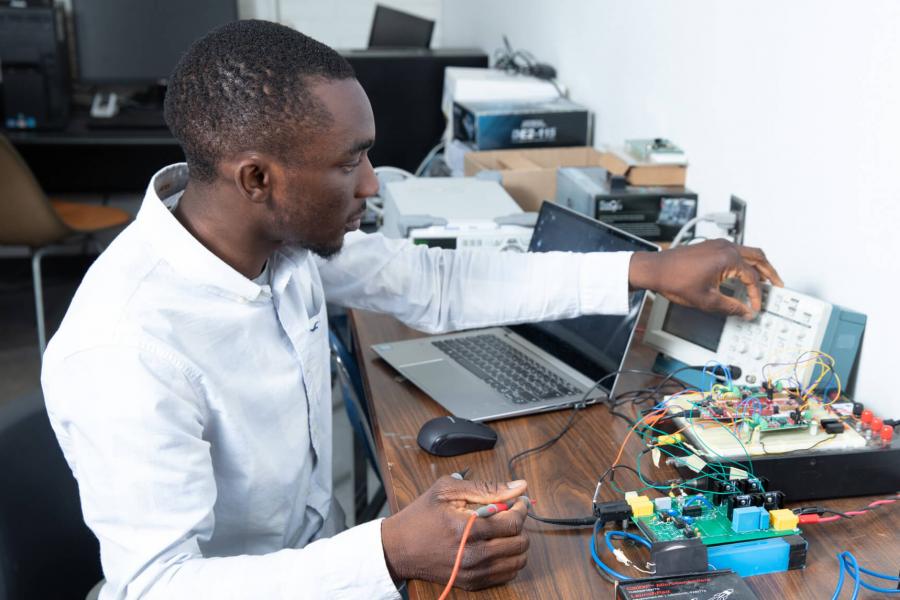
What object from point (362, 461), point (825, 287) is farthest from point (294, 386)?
point (362, 461)

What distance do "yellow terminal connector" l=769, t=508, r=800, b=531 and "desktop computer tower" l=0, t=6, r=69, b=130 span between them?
3558 millimetres

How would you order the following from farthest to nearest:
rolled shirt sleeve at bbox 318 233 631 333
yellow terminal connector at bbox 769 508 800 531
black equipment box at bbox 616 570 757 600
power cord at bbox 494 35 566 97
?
power cord at bbox 494 35 566 97 → rolled shirt sleeve at bbox 318 233 631 333 → yellow terminal connector at bbox 769 508 800 531 → black equipment box at bbox 616 570 757 600

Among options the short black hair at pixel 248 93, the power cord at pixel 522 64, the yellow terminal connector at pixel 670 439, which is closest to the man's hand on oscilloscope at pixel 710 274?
the yellow terminal connector at pixel 670 439

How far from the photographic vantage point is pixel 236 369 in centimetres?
104

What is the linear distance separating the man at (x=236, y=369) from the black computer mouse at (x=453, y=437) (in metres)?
0.16

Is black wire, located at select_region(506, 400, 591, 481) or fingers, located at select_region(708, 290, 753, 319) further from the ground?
fingers, located at select_region(708, 290, 753, 319)

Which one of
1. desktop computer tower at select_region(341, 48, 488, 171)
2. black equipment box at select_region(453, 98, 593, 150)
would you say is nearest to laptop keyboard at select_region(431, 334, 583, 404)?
black equipment box at select_region(453, 98, 593, 150)

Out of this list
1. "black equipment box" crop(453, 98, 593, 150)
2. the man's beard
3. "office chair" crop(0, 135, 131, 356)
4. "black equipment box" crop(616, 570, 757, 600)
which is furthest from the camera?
"office chair" crop(0, 135, 131, 356)

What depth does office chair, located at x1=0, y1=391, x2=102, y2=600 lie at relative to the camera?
3.43 ft

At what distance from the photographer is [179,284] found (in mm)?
997

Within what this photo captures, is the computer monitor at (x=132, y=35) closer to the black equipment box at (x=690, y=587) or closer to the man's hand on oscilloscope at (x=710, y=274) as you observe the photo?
the man's hand on oscilloscope at (x=710, y=274)

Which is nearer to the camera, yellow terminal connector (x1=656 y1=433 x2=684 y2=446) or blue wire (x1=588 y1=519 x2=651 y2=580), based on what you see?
blue wire (x1=588 y1=519 x2=651 y2=580)

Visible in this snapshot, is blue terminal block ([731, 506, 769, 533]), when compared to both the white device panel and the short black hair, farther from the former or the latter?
the short black hair

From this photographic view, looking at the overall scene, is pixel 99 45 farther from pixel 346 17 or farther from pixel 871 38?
pixel 871 38
